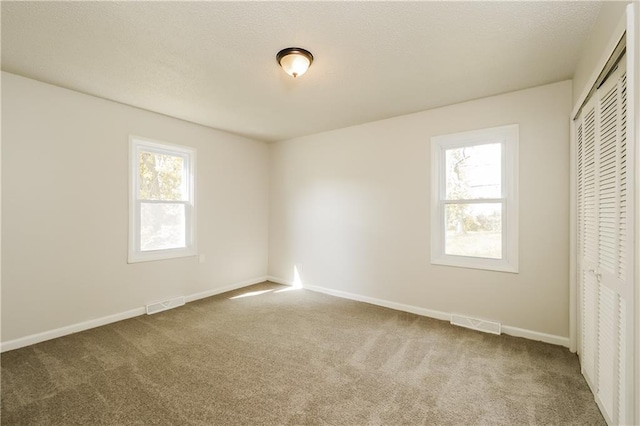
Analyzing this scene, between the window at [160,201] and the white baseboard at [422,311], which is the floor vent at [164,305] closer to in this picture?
the window at [160,201]

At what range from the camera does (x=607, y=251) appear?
1750mm

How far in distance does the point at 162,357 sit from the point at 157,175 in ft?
7.79

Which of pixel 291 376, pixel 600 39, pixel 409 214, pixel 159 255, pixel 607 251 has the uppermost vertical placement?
pixel 600 39

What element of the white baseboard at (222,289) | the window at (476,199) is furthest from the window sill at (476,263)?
the white baseboard at (222,289)

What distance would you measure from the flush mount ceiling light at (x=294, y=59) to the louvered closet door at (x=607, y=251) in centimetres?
194

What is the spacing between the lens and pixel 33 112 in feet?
9.26

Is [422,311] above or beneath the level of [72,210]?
beneath

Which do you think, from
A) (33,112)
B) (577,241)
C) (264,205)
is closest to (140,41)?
(33,112)

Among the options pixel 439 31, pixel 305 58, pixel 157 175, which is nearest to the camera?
pixel 439 31

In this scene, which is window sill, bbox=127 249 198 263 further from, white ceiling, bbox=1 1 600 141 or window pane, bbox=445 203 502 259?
window pane, bbox=445 203 502 259

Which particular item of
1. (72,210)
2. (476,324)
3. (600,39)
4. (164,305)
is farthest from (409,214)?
Result: (72,210)

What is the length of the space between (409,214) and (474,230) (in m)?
0.77

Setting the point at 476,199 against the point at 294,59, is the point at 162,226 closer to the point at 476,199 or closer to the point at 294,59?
the point at 294,59

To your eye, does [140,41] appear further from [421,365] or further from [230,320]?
[421,365]
